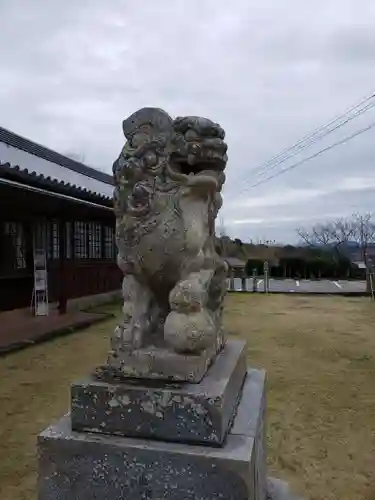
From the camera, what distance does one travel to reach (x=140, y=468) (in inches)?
64.9

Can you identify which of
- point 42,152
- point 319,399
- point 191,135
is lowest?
point 319,399

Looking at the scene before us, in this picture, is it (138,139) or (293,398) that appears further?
(293,398)

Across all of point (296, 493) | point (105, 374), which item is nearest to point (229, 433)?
point (105, 374)

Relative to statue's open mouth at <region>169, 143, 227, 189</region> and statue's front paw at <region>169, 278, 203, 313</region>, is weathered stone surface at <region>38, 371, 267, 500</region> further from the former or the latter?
statue's open mouth at <region>169, 143, 227, 189</region>

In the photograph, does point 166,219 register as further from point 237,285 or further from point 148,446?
point 237,285

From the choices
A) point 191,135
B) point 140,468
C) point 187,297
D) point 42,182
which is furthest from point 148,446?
point 42,182

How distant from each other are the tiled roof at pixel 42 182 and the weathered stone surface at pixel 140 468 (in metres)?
5.45

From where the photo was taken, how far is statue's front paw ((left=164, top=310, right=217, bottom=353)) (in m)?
1.79

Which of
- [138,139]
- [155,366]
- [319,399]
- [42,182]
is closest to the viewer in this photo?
[155,366]

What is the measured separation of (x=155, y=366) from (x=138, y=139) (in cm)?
91

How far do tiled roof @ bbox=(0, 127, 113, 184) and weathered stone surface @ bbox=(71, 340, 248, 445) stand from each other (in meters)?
11.5

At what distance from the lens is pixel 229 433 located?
176cm

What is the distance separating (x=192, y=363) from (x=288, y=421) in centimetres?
243

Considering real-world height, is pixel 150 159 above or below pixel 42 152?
below
